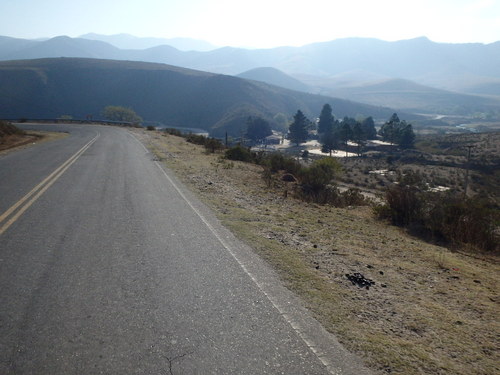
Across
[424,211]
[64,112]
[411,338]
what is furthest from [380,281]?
[64,112]

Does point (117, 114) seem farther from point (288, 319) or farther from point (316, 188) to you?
point (288, 319)

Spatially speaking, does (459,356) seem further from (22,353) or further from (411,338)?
(22,353)

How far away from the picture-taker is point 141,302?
14.9 feet

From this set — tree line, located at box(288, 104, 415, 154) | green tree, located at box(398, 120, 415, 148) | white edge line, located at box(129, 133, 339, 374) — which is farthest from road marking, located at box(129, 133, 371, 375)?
green tree, located at box(398, 120, 415, 148)

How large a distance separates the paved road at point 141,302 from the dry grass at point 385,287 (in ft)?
1.46

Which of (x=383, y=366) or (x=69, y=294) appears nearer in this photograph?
(x=383, y=366)

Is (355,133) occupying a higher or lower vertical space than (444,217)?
higher

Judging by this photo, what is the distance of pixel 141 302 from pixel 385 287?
12.5ft

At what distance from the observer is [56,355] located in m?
3.48

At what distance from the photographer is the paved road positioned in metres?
3.48

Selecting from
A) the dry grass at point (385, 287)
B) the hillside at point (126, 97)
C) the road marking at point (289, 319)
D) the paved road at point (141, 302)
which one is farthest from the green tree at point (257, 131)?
the road marking at point (289, 319)

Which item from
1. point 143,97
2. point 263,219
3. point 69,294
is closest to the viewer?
point 69,294

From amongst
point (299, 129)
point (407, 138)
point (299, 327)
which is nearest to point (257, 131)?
point (299, 129)

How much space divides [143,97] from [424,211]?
194629 mm
